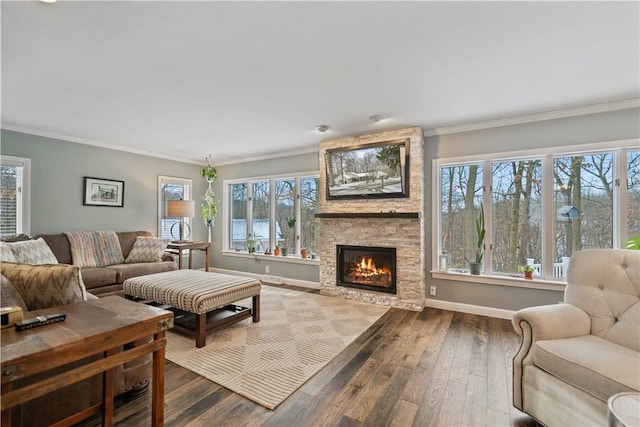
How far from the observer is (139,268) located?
423 centimetres

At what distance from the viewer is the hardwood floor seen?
1.76 metres

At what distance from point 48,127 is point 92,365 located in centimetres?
416

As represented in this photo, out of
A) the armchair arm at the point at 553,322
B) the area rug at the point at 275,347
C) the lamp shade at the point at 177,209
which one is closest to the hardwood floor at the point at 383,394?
the area rug at the point at 275,347

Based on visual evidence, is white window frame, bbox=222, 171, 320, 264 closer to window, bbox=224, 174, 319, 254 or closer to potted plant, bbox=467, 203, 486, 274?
window, bbox=224, 174, 319, 254

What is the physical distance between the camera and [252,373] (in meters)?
2.26

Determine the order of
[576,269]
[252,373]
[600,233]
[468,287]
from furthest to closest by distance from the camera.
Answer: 1. [468,287]
2. [600,233]
3. [252,373]
4. [576,269]

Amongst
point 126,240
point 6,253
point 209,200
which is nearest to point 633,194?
point 209,200

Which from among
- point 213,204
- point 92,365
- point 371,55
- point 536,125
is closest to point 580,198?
point 536,125

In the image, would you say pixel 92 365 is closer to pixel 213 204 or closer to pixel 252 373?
pixel 252 373

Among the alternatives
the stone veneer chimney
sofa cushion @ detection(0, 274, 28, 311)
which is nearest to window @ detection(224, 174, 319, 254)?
the stone veneer chimney

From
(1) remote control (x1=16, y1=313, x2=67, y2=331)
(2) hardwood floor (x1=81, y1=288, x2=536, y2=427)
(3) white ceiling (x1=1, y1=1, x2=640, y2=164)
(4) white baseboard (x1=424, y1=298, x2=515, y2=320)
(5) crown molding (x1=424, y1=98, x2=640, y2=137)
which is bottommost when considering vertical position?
(2) hardwood floor (x1=81, y1=288, x2=536, y2=427)

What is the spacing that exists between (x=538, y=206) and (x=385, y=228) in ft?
6.01

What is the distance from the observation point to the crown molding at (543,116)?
3010 mm

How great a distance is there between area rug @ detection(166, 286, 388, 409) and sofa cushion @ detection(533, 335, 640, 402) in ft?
5.07
